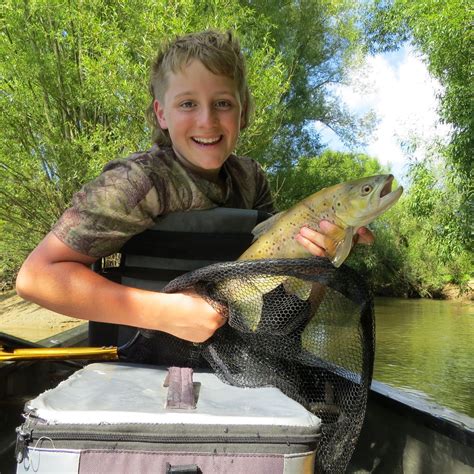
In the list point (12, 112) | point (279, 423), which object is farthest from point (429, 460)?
point (12, 112)

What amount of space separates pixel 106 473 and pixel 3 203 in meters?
15.7

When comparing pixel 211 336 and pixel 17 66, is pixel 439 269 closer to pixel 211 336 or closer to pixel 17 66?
pixel 17 66

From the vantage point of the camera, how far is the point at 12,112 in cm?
1408

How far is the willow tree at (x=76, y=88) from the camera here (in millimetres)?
12781

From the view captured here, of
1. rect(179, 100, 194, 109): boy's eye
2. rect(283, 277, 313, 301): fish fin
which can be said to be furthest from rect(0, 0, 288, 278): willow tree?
rect(283, 277, 313, 301): fish fin

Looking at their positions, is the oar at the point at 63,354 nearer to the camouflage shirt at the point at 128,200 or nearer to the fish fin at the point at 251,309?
the camouflage shirt at the point at 128,200

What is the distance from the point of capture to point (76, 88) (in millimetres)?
15039

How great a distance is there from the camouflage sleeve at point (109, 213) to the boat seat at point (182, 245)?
0.40 ft

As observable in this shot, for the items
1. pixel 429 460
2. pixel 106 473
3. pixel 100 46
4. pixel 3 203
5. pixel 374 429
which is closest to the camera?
pixel 106 473

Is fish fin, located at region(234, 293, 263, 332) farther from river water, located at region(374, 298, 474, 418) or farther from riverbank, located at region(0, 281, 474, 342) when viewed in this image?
riverbank, located at region(0, 281, 474, 342)

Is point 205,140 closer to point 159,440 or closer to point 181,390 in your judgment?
point 181,390

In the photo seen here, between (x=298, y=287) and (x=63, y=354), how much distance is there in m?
0.93

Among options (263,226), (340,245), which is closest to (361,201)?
(340,245)

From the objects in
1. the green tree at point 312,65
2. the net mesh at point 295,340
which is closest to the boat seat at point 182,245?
the net mesh at point 295,340
